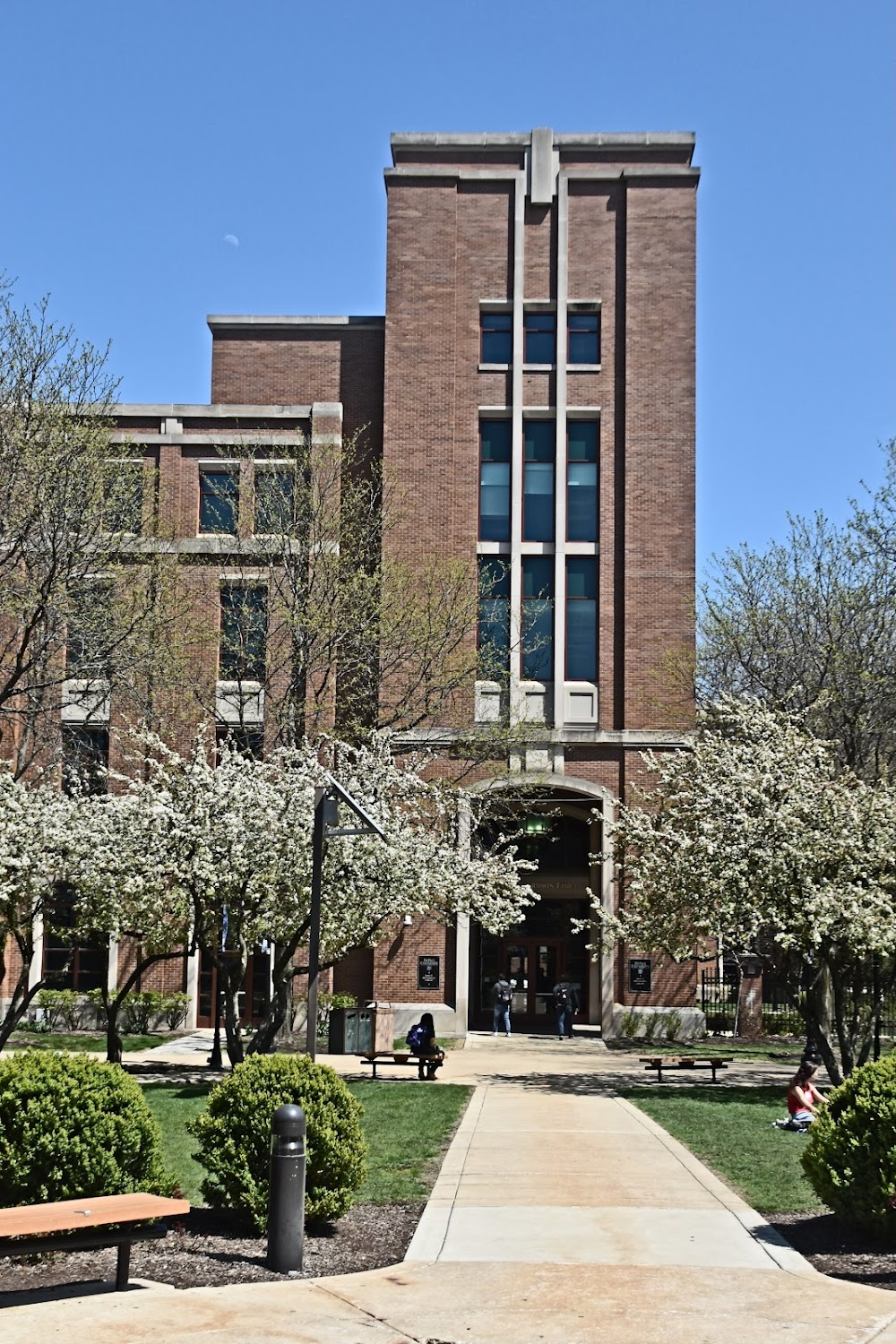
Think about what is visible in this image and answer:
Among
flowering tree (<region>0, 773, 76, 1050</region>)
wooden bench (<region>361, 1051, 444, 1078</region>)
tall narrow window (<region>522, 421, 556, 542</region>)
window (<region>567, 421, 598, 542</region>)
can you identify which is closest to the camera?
flowering tree (<region>0, 773, 76, 1050</region>)

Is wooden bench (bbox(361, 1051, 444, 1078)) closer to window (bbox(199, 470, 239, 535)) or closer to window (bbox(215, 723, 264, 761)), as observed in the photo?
window (bbox(215, 723, 264, 761))

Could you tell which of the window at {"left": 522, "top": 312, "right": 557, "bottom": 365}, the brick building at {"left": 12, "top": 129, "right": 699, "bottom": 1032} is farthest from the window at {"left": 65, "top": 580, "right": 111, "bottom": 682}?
the window at {"left": 522, "top": 312, "right": 557, "bottom": 365}

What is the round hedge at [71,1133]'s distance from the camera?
1022 centimetres

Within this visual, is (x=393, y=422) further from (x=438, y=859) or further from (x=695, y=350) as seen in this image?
(x=438, y=859)

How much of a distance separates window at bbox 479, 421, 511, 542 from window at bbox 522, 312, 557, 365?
7.13ft

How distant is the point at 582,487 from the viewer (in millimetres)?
39031

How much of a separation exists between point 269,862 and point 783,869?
8088mm

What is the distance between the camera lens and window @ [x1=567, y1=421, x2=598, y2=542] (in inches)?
1533

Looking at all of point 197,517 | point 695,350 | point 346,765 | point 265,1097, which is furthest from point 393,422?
point 265,1097

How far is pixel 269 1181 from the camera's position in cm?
1034

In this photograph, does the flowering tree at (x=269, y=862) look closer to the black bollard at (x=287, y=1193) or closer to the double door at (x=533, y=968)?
the black bollard at (x=287, y=1193)

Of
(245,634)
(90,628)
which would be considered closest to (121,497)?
(90,628)

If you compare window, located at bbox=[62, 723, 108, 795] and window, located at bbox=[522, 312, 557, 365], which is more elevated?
window, located at bbox=[522, 312, 557, 365]

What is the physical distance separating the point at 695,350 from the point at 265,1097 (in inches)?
1223
